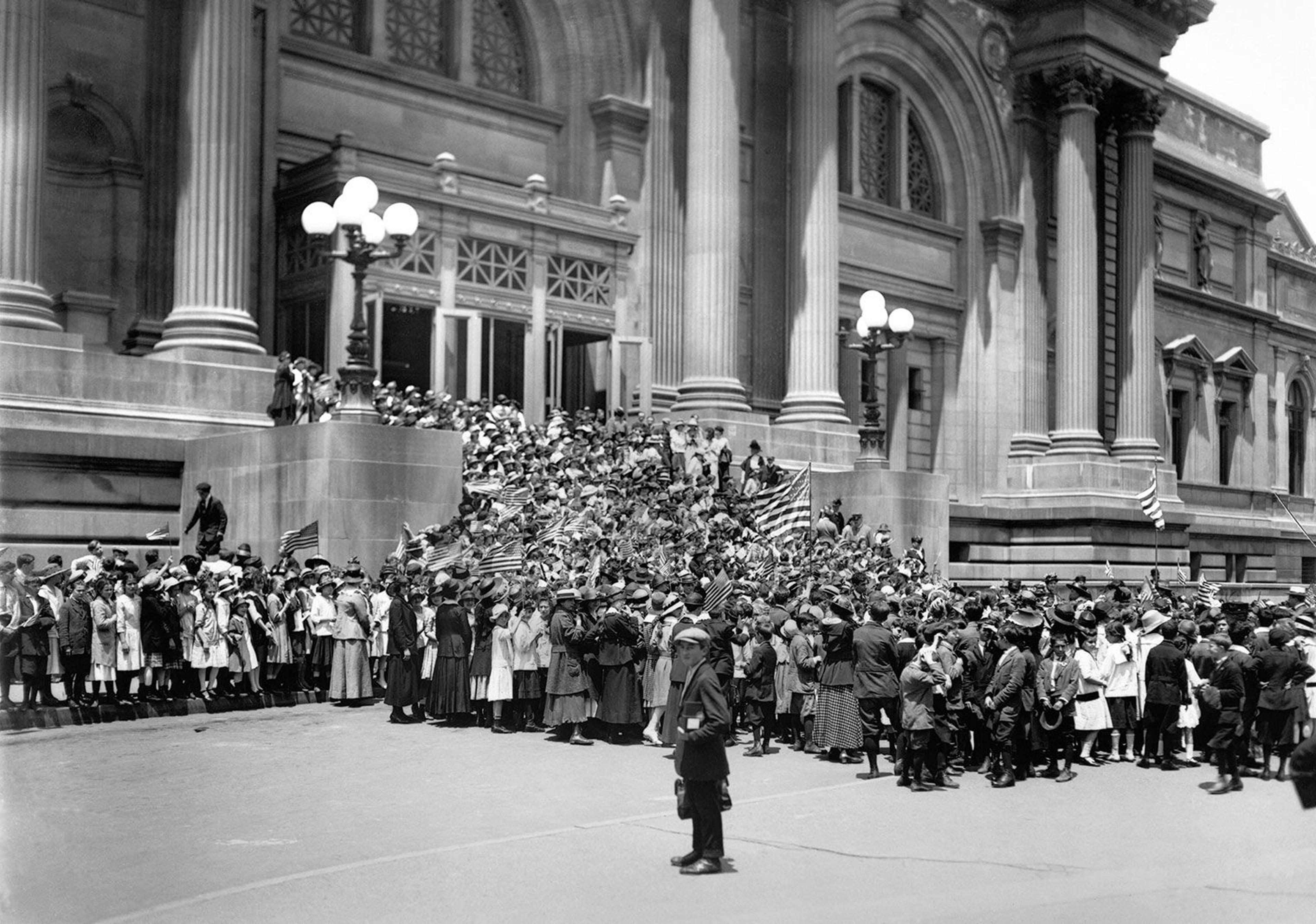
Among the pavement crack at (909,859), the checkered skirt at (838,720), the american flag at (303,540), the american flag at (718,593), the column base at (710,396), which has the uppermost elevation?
the column base at (710,396)

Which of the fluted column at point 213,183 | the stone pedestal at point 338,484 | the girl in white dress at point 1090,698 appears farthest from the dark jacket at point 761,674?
the fluted column at point 213,183

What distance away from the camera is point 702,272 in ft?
103

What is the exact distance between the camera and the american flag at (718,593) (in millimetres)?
16641

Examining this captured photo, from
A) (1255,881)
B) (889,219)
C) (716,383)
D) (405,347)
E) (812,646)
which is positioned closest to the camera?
(1255,881)

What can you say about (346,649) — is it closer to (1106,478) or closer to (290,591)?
(290,591)

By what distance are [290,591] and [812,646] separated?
6189mm

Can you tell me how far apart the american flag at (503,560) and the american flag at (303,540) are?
2499 millimetres

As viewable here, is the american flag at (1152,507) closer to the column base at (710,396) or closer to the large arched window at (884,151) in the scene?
the column base at (710,396)

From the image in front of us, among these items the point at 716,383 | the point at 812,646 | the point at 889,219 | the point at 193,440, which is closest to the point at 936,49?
the point at 889,219

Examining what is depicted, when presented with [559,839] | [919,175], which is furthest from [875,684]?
[919,175]

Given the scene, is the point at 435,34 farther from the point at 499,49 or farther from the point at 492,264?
the point at 492,264

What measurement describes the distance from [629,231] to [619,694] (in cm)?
1815

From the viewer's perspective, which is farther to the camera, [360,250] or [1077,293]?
[1077,293]

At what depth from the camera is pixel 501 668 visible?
16641 mm
